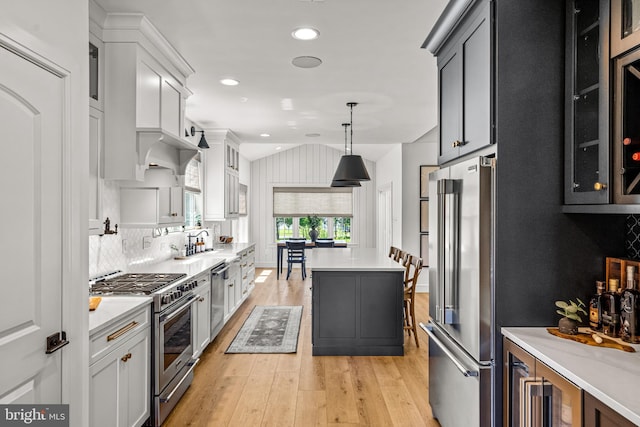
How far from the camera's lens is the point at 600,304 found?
5.93ft

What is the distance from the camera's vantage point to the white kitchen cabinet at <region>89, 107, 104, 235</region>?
8.47ft

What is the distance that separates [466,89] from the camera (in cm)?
222

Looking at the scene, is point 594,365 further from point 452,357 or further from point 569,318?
point 452,357

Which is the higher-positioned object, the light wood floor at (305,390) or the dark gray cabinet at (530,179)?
the dark gray cabinet at (530,179)

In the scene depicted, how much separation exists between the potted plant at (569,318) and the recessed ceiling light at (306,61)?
7.98 feet

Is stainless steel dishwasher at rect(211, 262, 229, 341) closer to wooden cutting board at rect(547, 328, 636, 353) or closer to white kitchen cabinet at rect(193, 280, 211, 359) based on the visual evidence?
white kitchen cabinet at rect(193, 280, 211, 359)

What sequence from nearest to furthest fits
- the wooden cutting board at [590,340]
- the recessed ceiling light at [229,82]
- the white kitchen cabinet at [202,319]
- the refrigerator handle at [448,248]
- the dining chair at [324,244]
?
the wooden cutting board at [590,340]
the refrigerator handle at [448,248]
the white kitchen cabinet at [202,319]
the recessed ceiling light at [229,82]
the dining chair at [324,244]

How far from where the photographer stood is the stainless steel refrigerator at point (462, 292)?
1925 mm

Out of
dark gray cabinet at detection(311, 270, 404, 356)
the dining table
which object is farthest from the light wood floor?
the dining table

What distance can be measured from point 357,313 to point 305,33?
2623 mm

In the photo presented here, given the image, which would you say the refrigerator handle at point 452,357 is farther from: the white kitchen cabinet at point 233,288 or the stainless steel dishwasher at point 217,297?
the white kitchen cabinet at point 233,288

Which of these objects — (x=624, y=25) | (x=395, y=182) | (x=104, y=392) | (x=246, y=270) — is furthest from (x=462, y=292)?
(x=395, y=182)

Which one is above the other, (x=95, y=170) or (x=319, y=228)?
(x=95, y=170)

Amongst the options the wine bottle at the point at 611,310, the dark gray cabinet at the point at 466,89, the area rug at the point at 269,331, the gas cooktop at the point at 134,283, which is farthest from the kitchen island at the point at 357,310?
the wine bottle at the point at 611,310
